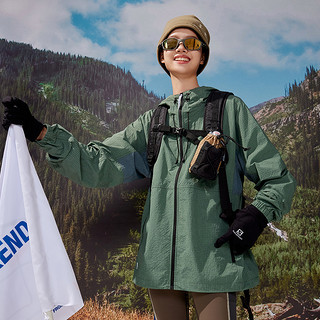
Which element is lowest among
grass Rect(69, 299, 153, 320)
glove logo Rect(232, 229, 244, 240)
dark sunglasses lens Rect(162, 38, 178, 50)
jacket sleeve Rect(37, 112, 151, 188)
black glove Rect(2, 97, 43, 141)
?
grass Rect(69, 299, 153, 320)

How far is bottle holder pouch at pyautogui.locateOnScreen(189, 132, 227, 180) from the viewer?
1.34 m

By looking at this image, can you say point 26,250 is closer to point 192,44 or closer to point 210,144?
point 210,144

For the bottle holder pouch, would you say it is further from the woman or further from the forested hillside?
the forested hillside

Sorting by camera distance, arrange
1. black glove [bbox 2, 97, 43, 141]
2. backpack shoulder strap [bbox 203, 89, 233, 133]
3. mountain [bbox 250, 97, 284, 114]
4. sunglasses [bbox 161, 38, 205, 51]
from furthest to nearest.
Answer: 1. mountain [bbox 250, 97, 284, 114]
2. sunglasses [bbox 161, 38, 205, 51]
3. backpack shoulder strap [bbox 203, 89, 233, 133]
4. black glove [bbox 2, 97, 43, 141]

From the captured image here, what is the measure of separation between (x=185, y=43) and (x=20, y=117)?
729mm

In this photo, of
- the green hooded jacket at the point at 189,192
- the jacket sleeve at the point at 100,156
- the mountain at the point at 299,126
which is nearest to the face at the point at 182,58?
the green hooded jacket at the point at 189,192

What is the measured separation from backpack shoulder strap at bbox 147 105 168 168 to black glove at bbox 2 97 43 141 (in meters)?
0.43

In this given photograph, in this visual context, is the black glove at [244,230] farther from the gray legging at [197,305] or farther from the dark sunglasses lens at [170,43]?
the dark sunglasses lens at [170,43]

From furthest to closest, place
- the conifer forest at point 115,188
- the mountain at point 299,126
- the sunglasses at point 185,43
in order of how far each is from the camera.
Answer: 1. the mountain at point 299,126
2. the conifer forest at point 115,188
3. the sunglasses at point 185,43

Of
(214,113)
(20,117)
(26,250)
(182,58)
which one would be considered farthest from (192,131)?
(26,250)

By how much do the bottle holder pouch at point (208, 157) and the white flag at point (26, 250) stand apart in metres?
0.56

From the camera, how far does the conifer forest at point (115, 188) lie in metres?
2.63

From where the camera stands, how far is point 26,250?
140cm

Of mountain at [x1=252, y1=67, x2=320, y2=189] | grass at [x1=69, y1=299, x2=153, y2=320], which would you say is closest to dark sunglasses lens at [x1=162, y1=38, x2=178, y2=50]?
mountain at [x1=252, y1=67, x2=320, y2=189]
